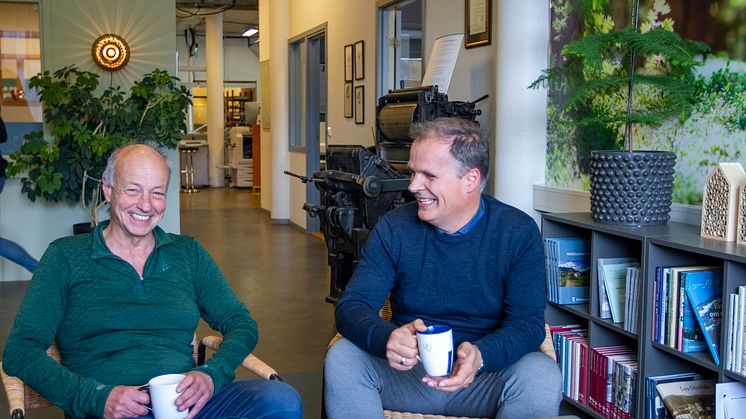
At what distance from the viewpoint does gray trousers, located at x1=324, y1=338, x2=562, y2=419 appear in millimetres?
2215

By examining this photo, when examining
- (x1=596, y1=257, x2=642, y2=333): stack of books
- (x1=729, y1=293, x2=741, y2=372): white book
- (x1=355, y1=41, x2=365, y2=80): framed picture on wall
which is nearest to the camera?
(x1=729, y1=293, x2=741, y2=372): white book

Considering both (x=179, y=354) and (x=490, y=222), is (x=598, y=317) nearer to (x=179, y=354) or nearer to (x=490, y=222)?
(x=490, y=222)

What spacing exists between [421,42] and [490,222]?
4062 millimetres

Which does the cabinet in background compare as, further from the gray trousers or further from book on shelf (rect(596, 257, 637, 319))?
the gray trousers

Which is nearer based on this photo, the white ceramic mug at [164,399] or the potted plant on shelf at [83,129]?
the white ceramic mug at [164,399]

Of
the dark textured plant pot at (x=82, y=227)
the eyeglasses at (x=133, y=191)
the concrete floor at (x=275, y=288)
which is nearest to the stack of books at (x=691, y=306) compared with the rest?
Result: the concrete floor at (x=275, y=288)

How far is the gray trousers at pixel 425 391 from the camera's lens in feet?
7.27

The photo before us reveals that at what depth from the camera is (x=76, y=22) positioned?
22.0ft

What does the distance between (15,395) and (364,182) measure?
231 centimetres

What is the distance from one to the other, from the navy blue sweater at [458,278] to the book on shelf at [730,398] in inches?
25.3

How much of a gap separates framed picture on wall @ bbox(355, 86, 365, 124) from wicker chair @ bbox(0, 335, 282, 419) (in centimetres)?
539

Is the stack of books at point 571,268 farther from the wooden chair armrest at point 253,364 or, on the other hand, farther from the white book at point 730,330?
the wooden chair armrest at point 253,364

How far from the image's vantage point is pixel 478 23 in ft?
17.0

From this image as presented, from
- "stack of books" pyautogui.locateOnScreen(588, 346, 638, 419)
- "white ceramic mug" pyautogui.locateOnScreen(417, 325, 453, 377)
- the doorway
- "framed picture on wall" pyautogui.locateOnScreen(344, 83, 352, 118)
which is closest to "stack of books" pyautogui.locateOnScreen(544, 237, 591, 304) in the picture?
"stack of books" pyautogui.locateOnScreen(588, 346, 638, 419)
